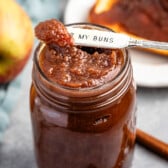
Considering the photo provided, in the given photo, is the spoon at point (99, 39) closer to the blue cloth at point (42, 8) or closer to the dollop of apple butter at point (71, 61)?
the dollop of apple butter at point (71, 61)

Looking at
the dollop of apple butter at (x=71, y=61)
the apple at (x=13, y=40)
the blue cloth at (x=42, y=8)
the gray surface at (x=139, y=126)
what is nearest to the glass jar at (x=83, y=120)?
the dollop of apple butter at (x=71, y=61)

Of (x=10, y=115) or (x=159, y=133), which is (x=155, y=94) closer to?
(x=159, y=133)

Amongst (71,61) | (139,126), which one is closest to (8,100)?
(139,126)

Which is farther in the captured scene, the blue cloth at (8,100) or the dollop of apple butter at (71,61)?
the blue cloth at (8,100)

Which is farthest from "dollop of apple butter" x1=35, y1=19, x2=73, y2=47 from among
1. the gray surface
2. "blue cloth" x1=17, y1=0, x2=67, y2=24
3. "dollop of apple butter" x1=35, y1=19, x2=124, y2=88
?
"blue cloth" x1=17, y1=0, x2=67, y2=24

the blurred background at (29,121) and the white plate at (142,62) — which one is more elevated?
the white plate at (142,62)

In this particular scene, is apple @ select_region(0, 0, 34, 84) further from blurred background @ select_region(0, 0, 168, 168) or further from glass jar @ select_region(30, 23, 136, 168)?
glass jar @ select_region(30, 23, 136, 168)
